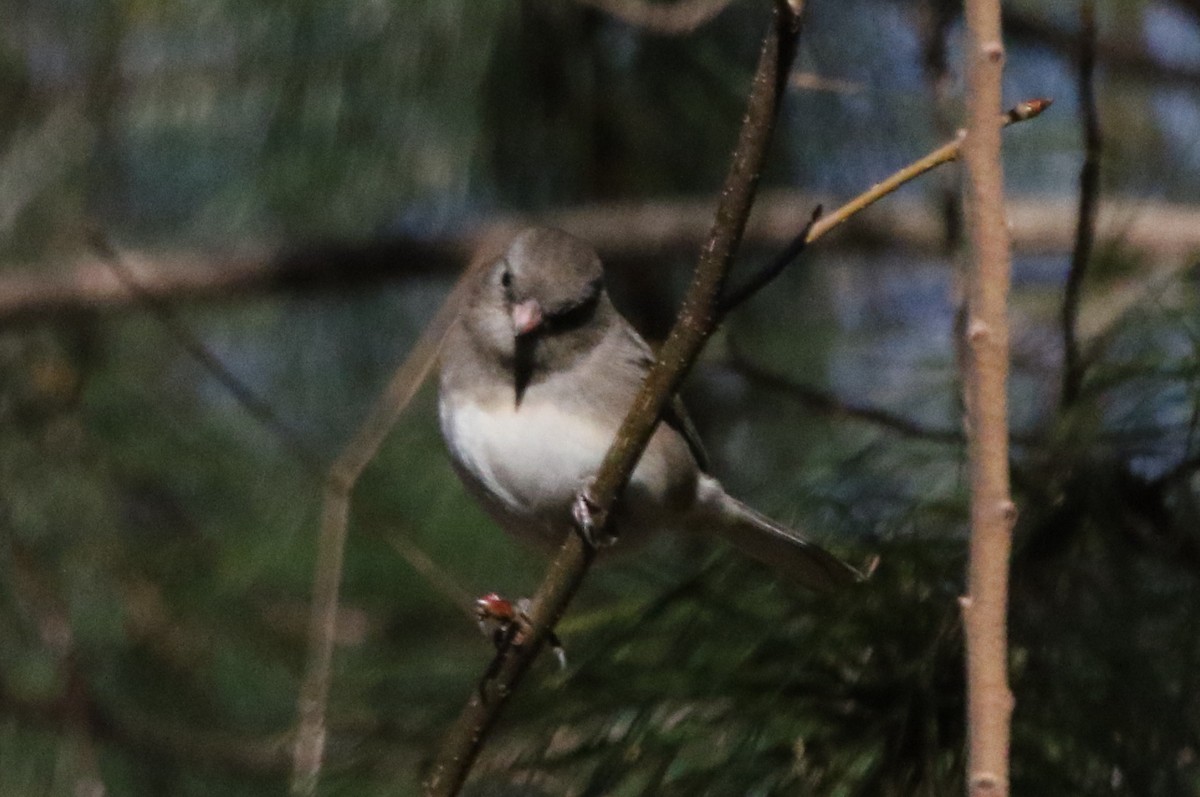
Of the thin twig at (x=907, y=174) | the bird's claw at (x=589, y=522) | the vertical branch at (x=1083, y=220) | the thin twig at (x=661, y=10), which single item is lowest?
the bird's claw at (x=589, y=522)

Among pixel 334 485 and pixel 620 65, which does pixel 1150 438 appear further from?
pixel 620 65

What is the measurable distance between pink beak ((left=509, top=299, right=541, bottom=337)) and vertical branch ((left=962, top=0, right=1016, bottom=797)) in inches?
30.3

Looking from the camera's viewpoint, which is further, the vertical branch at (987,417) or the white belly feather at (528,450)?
the white belly feather at (528,450)

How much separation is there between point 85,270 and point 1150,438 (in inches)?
60.6

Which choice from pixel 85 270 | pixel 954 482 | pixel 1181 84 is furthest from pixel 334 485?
pixel 1181 84

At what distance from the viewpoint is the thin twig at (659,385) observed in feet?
2.97

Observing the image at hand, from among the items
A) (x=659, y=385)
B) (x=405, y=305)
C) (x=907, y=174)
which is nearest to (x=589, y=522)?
(x=659, y=385)

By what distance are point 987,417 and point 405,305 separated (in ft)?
6.04

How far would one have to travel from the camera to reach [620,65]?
7.10 ft

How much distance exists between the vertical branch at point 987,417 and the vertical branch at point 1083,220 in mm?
490

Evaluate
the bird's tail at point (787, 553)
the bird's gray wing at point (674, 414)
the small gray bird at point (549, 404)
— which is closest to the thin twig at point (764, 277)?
the bird's tail at point (787, 553)

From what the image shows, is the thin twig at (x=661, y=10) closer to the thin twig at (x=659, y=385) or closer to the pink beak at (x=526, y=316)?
the pink beak at (x=526, y=316)

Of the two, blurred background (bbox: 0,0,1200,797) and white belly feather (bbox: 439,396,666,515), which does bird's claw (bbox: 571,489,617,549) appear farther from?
white belly feather (bbox: 439,396,666,515)

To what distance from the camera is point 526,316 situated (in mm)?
1554
